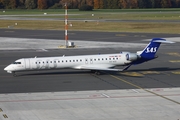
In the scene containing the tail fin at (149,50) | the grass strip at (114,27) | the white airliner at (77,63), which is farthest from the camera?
the grass strip at (114,27)

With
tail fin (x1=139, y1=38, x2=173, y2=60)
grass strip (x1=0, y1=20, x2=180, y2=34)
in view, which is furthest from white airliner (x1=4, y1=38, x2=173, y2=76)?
grass strip (x1=0, y1=20, x2=180, y2=34)

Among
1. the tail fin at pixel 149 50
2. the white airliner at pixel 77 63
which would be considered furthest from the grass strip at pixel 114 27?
the white airliner at pixel 77 63

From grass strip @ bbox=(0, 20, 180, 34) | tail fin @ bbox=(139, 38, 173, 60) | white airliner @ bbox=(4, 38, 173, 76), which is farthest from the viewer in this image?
grass strip @ bbox=(0, 20, 180, 34)

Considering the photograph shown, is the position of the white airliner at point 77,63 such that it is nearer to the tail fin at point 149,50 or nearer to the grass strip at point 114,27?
the tail fin at point 149,50

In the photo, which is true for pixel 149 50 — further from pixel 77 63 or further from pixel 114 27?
pixel 114 27

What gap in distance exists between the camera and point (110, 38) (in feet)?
304

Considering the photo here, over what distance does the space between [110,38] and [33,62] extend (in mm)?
44511

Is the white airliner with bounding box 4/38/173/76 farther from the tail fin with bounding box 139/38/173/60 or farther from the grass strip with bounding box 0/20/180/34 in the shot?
the grass strip with bounding box 0/20/180/34

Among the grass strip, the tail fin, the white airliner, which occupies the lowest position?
the grass strip

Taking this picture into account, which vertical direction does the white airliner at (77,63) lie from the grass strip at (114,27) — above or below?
above

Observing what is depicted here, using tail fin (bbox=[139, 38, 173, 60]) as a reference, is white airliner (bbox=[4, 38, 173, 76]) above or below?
below

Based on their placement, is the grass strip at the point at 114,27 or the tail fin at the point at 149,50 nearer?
the tail fin at the point at 149,50

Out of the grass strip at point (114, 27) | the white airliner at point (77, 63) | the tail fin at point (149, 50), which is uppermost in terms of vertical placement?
the tail fin at point (149, 50)

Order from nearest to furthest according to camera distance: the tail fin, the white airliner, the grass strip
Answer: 1. the white airliner
2. the tail fin
3. the grass strip
